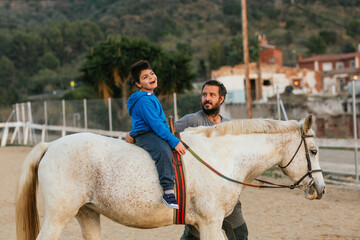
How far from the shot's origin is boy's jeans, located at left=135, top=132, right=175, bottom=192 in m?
3.87

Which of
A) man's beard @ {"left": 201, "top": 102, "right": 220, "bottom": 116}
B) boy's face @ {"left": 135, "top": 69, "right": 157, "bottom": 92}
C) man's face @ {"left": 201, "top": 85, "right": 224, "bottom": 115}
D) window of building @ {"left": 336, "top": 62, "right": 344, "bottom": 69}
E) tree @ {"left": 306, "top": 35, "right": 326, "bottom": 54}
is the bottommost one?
man's beard @ {"left": 201, "top": 102, "right": 220, "bottom": 116}

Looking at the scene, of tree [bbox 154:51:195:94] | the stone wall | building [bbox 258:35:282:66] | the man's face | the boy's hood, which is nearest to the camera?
the boy's hood

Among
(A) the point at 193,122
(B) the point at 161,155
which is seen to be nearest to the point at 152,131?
(B) the point at 161,155

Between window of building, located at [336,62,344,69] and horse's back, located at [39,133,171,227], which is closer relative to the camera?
horse's back, located at [39,133,171,227]

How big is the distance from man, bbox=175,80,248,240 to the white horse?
0.56 meters

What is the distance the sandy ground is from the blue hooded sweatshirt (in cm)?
307

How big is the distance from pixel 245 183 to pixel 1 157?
49.7ft

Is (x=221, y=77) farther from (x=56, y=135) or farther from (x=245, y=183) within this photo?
(x=245, y=183)

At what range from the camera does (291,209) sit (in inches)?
333

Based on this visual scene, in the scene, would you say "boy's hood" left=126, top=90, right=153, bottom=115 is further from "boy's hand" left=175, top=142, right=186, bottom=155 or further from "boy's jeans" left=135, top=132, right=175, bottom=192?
"boy's hand" left=175, top=142, right=186, bottom=155

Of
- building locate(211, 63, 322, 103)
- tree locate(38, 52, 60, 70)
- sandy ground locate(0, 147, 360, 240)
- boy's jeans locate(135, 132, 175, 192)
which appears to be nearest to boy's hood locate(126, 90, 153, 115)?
boy's jeans locate(135, 132, 175, 192)

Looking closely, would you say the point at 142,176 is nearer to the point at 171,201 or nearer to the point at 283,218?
the point at 171,201

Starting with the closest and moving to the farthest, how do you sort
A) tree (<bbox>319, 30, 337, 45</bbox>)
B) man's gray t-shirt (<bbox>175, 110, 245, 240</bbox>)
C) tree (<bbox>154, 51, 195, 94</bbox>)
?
man's gray t-shirt (<bbox>175, 110, 245, 240</bbox>)
tree (<bbox>154, 51, 195, 94</bbox>)
tree (<bbox>319, 30, 337, 45</bbox>)

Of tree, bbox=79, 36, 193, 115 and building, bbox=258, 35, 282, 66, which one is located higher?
building, bbox=258, 35, 282, 66
